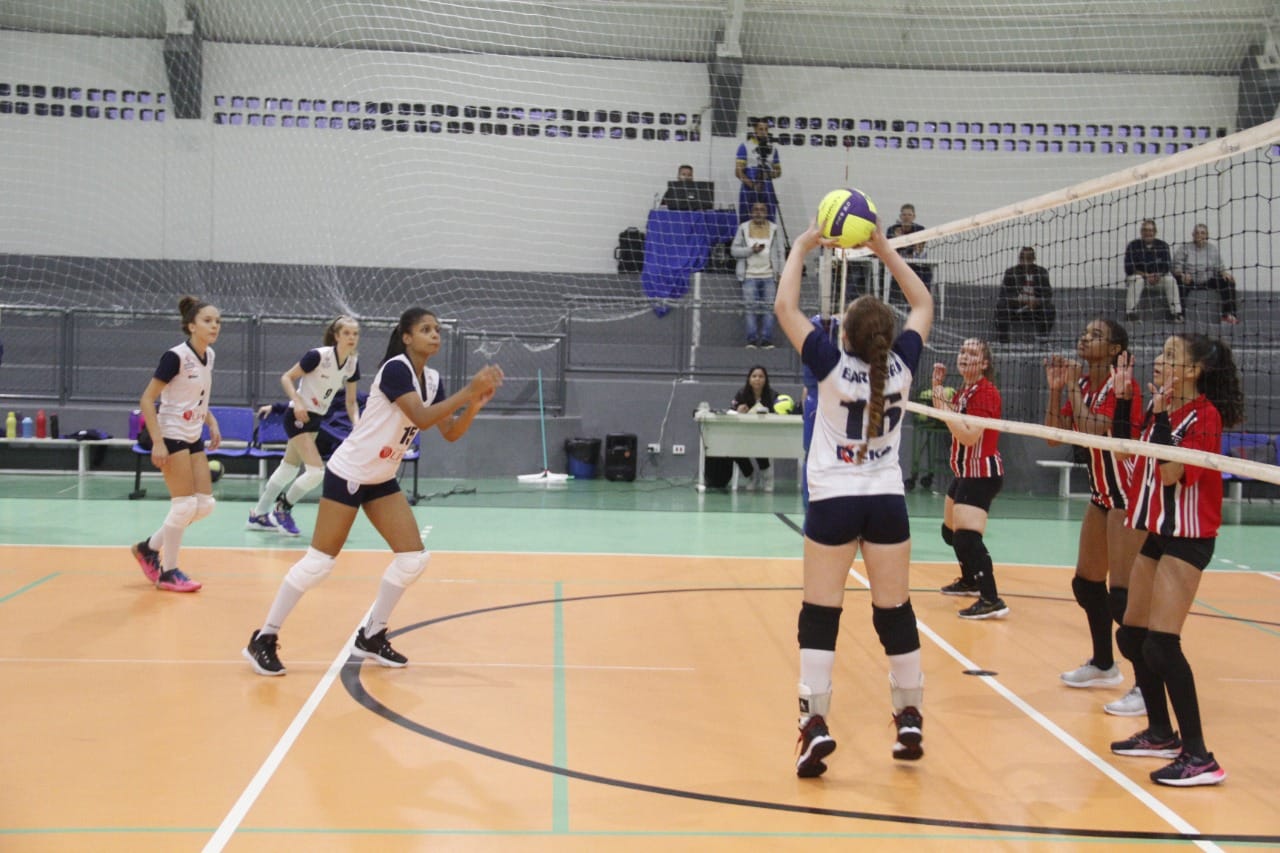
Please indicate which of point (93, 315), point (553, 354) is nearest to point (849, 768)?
point (553, 354)

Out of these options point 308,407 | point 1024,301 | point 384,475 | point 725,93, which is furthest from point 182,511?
point 725,93

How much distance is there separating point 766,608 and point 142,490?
8286 mm

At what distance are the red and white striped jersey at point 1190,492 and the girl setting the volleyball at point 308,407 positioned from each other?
19.4 feet

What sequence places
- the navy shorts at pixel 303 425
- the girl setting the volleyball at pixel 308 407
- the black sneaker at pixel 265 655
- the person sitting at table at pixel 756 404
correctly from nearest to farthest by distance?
the black sneaker at pixel 265 655 → the girl setting the volleyball at pixel 308 407 → the navy shorts at pixel 303 425 → the person sitting at table at pixel 756 404

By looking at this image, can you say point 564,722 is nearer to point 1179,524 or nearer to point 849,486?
point 849,486

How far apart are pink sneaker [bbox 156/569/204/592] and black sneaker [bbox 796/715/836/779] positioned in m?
4.75

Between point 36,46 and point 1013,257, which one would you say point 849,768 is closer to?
point 1013,257

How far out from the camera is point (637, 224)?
18203 mm

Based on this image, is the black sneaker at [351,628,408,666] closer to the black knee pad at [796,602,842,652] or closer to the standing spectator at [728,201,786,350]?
the black knee pad at [796,602,842,652]

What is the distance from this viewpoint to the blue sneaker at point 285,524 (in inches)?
404

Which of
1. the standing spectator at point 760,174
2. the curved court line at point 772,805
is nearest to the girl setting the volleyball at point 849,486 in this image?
the curved court line at point 772,805

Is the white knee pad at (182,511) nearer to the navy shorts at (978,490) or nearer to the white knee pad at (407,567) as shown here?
the white knee pad at (407,567)

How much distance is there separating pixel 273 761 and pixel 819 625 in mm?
2126

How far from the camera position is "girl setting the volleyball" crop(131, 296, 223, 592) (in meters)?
7.43
